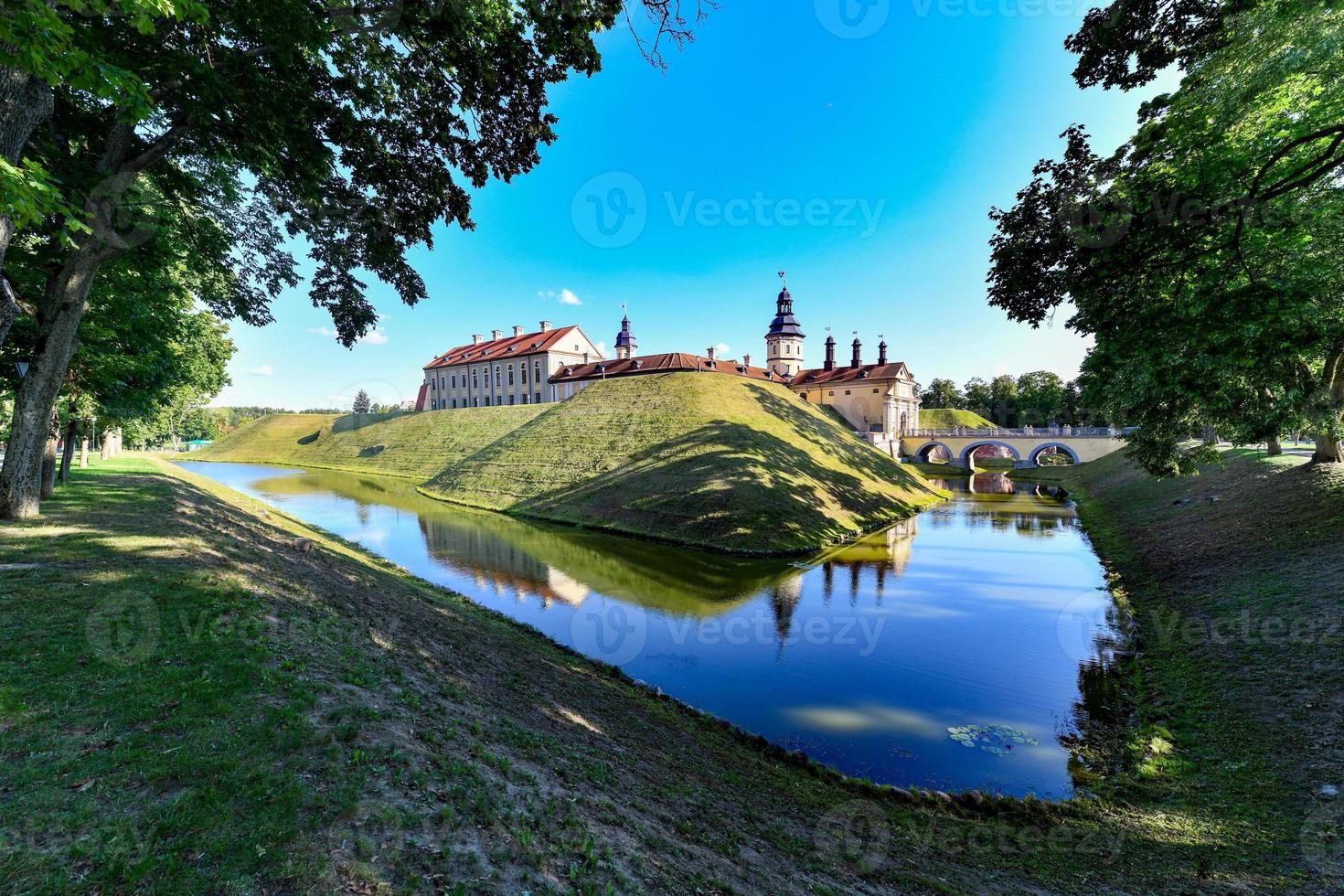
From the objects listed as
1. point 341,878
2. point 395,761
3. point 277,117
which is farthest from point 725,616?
point 277,117

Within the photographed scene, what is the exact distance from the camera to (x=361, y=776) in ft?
16.2

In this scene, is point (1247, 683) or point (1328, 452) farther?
point (1328, 452)

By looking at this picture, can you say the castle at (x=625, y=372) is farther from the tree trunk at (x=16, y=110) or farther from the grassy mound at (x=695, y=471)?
the tree trunk at (x=16, y=110)

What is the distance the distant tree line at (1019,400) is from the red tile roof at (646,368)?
176 feet

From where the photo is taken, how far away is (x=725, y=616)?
58.9 feet

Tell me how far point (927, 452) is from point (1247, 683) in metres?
68.1

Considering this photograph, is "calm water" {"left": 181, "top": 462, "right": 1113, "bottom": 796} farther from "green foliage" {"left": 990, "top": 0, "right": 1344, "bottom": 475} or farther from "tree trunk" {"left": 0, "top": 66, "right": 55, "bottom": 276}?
"tree trunk" {"left": 0, "top": 66, "right": 55, "bottom": 276}

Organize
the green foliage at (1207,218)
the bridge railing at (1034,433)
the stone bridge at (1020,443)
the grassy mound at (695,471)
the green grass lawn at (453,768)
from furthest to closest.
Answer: the stone bridge at (1020,443), the bridge railing at (1034,433), the grassy mound at (695,471), the green foliage at (1207,218), the green grass lawn at (453,768)

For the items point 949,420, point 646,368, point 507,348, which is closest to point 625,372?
point 646,368

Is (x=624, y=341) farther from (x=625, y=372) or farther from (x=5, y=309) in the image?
(x=5, y=309)

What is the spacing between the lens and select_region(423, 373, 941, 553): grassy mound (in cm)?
3041

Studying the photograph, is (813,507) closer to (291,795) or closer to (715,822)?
(715,822)

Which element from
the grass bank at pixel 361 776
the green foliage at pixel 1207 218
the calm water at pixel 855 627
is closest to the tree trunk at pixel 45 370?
the grass bank at pixel 361 776

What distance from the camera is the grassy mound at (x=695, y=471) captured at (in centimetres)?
3041
